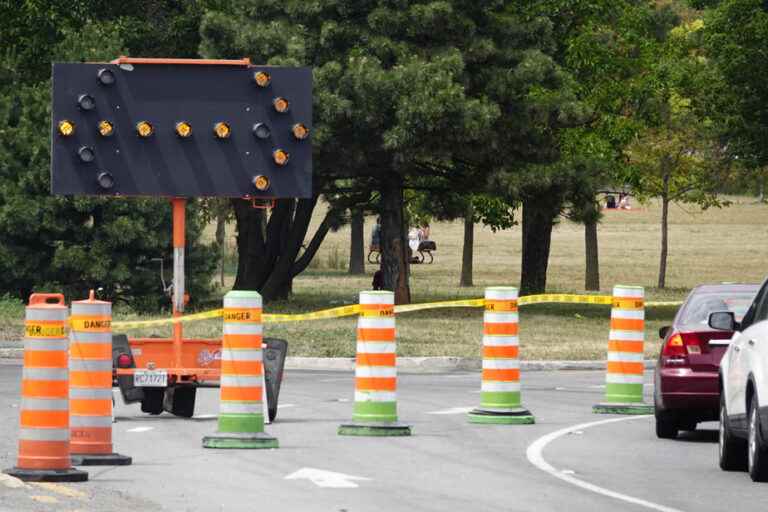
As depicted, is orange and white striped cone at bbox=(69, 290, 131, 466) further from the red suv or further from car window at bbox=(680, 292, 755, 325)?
car window at bbox=(680, 292, 755, 325)

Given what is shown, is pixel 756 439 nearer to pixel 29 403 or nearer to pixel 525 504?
pixel 525 504

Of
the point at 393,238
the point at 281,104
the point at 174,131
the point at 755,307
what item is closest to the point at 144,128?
the point at 174,131

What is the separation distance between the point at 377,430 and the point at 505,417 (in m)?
1.87

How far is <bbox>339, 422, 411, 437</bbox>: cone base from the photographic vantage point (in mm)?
17203


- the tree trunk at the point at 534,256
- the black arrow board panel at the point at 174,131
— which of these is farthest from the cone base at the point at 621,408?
the tree trunk at the point at 534,256

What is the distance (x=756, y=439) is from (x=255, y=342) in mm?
4194

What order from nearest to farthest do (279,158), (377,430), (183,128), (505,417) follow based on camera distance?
(377,430)
(505,417)
(183,128)
(279,158)

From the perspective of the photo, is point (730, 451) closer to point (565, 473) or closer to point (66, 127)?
point (565, 473)

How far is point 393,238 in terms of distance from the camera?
4250 cm

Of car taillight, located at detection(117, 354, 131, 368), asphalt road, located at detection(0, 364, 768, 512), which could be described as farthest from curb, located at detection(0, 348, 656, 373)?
car taillight, located at detection(117, 354, 131, 368)

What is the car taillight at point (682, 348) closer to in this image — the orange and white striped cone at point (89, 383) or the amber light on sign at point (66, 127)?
the orange and white striped cone at point (89, 383)

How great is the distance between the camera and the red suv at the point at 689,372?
1723 centimetres

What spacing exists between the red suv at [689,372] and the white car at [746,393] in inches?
74.3

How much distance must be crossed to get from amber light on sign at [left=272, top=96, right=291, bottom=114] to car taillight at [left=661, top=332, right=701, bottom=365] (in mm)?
5670
